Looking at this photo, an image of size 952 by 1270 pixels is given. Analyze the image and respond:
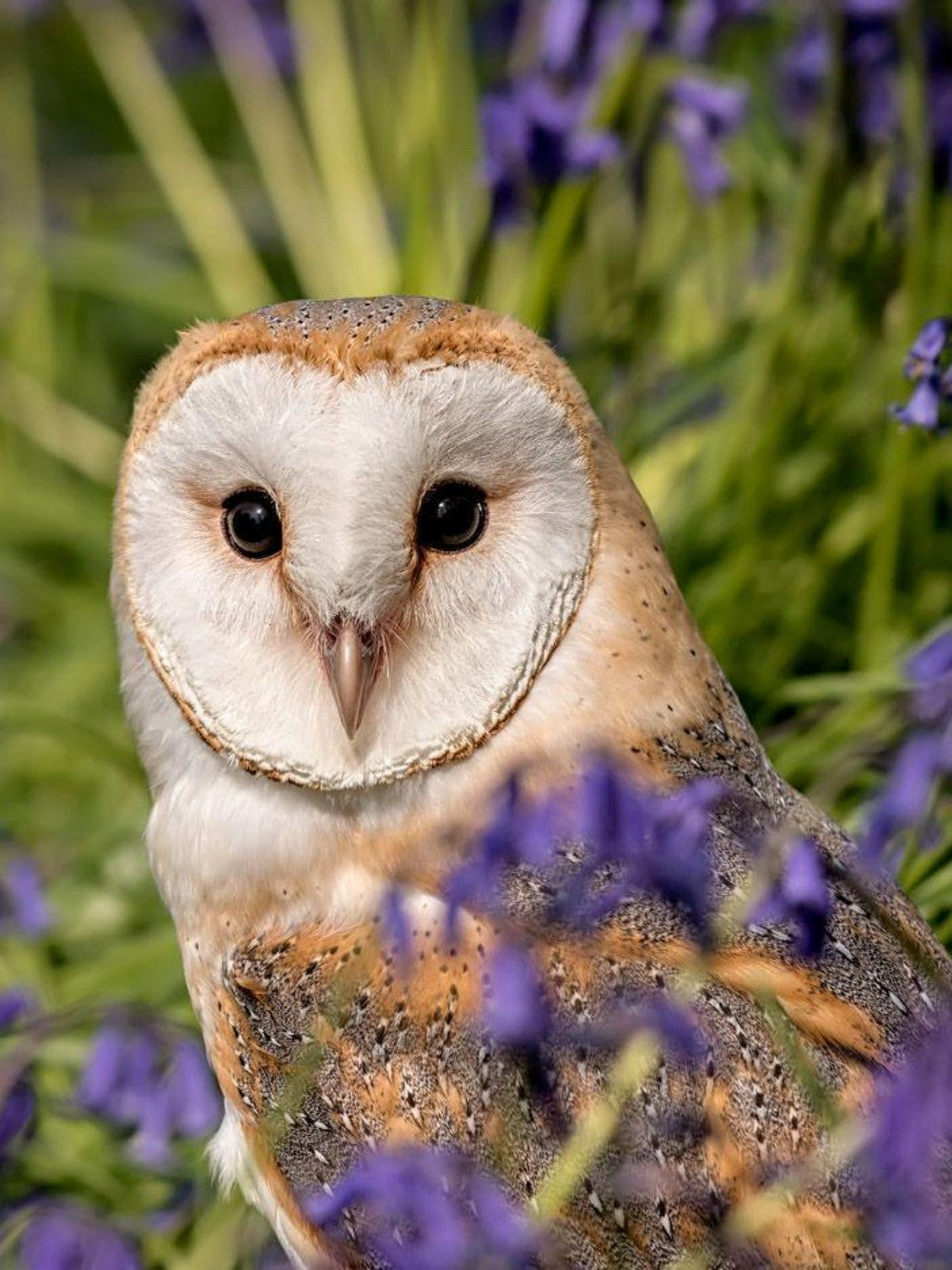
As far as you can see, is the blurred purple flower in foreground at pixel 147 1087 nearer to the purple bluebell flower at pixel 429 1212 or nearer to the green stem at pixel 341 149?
the purple bluebell flower at pixel 429 1212

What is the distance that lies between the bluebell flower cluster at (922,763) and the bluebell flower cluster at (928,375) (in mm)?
190

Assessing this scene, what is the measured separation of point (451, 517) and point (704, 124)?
895mm

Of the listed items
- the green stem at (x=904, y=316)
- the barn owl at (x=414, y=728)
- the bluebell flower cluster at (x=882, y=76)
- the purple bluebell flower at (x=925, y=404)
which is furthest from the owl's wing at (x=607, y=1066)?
the bluebell flower cluster at (x=882, y=76)

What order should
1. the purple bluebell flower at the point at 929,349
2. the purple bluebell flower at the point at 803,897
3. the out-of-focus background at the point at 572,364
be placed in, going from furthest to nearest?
the out-of-focus background at the point at 572,364 → the purple bluebell flower at the point at 929,349 → the purple bluebell flower at the point at 803,897

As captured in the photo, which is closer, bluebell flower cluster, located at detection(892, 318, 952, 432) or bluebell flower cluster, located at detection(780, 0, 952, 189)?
bluebell flower cluster, located at detection(892, 318, 952, 432)

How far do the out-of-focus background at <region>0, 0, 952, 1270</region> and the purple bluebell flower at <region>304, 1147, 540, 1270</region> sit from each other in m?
0.33

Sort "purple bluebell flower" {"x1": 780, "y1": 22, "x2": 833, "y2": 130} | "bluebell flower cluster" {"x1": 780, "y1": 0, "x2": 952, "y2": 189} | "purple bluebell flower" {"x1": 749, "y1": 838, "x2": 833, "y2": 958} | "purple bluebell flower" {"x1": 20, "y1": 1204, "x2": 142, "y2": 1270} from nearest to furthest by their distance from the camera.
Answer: "purple bluebell flower" {"x1": 749, "y1": 838, "x2": 833, "y2": 958}
"purple bluebell flower" {"x1": 20, "y1": 1204, "x2": 142, "y2": 1270}
"bluebell flower cluster" {"x1": 780, "y1": 0, "x2": 952, "y2": 189}
"purple bluebell flower" {"x1": 780, "y1": 22, "x2": 833, "y2": 130}

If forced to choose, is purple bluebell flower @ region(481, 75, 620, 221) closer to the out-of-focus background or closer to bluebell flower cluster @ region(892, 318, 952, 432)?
the out-of-focus background

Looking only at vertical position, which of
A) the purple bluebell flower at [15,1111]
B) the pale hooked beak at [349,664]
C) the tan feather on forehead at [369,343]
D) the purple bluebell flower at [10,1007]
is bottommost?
the purple bluebell flower at [15,1111]

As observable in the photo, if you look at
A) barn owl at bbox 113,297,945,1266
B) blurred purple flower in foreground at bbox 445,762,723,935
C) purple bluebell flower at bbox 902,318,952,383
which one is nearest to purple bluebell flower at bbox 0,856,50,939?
barn owl at bbox 113,297,945,1266

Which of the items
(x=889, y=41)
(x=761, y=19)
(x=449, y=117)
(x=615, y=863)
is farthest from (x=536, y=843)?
(x=449, y=117)

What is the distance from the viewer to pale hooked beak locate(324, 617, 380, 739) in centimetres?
150

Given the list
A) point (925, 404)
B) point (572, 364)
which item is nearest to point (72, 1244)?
point (925, 404)

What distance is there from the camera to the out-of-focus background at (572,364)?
1.90m
